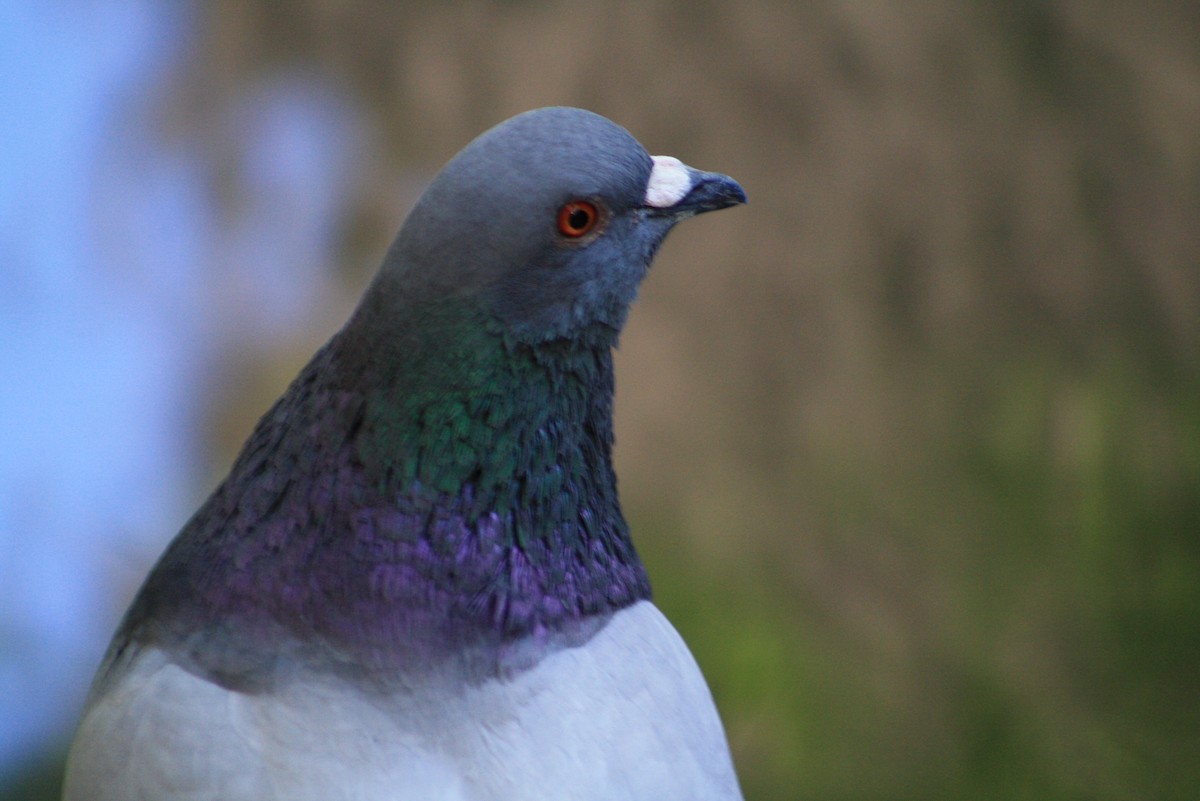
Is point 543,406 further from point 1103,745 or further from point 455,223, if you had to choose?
point 1103,745

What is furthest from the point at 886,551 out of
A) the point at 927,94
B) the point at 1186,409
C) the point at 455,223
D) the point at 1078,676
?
the point at 455,223

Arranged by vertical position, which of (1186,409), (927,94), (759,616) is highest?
(927,94)

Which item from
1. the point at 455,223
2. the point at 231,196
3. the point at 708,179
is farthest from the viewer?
the point at 231,196

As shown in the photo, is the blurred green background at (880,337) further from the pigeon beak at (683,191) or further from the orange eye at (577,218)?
the orange eye at (577,218)

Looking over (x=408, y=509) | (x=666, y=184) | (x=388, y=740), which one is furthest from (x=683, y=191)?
(x=388, y=740)

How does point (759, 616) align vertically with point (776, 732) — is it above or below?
above

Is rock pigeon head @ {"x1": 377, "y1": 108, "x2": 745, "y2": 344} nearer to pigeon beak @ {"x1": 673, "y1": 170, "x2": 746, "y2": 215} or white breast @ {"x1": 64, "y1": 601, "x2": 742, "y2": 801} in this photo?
pigeon beak @ {"x1": 673, "y1": 170, "x2": 746, "y2": 215}

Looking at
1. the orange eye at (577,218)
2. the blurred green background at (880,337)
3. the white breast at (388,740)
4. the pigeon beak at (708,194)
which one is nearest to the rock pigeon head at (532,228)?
the orange eye at (577,218)

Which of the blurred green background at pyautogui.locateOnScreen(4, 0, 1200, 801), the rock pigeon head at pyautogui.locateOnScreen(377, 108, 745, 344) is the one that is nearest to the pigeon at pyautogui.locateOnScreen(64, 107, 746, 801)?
the rock pigeon head at pyautogui.locateOnScreen(377, 108, 745, 344)
